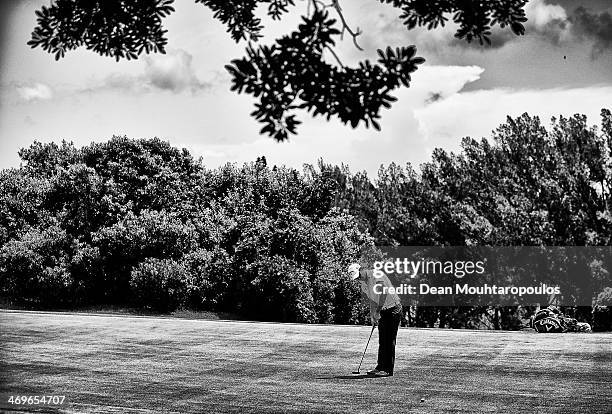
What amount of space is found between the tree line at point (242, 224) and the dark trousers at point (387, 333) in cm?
2690

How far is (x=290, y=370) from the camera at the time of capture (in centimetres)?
1570

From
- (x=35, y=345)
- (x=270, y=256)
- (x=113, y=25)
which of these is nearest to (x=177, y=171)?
(x=270, y=256)

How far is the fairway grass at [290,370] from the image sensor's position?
465 inches

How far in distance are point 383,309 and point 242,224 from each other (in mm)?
31480

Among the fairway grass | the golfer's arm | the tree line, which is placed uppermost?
the tree line

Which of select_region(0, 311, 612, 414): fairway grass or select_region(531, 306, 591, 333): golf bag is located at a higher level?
select_region(531, 306, 591, 333): golf bag

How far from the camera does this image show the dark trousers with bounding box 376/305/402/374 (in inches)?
563

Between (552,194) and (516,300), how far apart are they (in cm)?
759

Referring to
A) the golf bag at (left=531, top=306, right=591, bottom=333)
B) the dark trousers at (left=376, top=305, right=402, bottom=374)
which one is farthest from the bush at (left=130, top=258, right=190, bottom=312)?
the dark trousers at (left=376, top=305, right=402, bottom=374)

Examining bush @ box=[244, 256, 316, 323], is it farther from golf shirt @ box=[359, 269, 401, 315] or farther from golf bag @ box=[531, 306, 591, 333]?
golf shirt @ box=[359, 269, 401, 315]

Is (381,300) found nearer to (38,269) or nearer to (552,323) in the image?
(552,323)

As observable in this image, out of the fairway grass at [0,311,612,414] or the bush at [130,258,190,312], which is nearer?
the fairway grass at [0,311,612,414]

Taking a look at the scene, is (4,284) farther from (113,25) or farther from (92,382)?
(113,25)

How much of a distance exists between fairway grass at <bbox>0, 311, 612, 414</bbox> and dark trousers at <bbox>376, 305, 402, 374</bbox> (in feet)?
1.07
